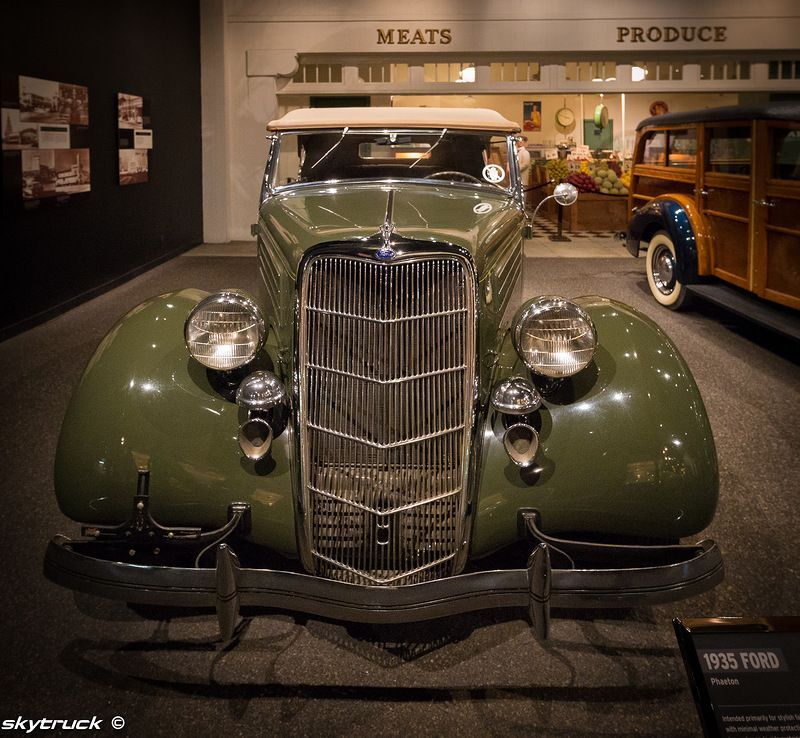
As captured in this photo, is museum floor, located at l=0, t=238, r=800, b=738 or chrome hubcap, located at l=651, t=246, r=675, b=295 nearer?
museum floor, located at l=0, t=238, r=800, b=738

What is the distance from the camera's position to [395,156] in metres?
3.75

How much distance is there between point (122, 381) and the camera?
239 centimetres

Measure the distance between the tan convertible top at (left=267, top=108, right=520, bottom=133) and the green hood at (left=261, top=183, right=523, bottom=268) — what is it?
0.48 metres

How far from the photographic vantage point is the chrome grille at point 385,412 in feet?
7.11

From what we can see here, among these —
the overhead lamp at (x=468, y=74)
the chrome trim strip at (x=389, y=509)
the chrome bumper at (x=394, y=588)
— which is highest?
the overhead lamp at (x=468, y=74)

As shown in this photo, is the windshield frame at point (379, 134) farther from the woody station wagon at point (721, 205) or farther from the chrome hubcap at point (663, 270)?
the chrome hubcap at point (663, 270)

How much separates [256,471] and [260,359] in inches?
15.9

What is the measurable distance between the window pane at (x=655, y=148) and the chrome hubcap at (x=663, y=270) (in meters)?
0.91

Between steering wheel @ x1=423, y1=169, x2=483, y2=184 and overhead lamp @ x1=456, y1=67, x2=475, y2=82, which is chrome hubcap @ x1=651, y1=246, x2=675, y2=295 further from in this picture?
overhead lamp @ x1=456, y1=67, x2=475, y2=82

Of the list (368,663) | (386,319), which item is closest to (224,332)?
(386,319)

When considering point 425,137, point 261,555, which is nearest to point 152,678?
point 261,555

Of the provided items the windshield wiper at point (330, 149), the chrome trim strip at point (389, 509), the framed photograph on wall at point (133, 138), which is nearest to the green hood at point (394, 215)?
the windshield wiper at point (330, 149)

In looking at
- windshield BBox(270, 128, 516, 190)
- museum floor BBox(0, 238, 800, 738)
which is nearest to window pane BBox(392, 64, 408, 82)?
windshield BBox(270, 128, 516, 190)

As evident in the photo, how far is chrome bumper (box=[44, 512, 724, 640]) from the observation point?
77.7 inches
